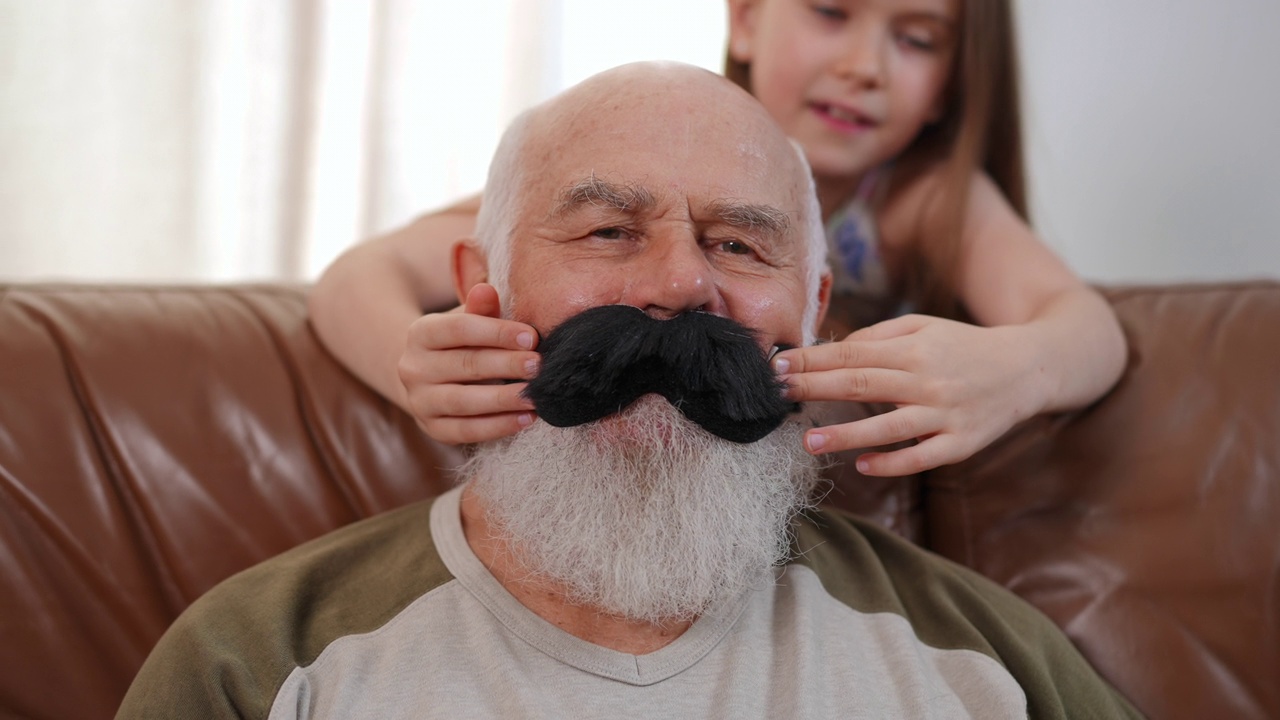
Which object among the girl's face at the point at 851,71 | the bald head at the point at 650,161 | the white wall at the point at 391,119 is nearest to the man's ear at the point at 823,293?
the bald head at the point at 650,161

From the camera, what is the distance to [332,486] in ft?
4.81

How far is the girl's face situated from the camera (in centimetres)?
172

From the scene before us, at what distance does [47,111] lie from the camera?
2424 millimetres

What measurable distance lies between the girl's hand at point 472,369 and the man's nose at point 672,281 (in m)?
0.13

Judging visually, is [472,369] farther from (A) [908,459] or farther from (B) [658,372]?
(A) [908,459]

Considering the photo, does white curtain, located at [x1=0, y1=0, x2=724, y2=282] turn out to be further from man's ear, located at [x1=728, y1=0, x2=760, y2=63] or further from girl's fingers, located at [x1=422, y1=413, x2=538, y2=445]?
girl's fingers, located at [x1=422, y1=413, x2=538, y2=445]

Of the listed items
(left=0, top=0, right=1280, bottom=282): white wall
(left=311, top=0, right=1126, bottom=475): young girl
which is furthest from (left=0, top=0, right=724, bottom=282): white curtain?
(left=311, top=0, right=1126, bottom=475): young girl

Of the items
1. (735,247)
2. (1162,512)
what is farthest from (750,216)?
(1162,512)

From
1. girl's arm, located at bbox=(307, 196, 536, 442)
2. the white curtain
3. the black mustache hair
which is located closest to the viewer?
the black mustache hair

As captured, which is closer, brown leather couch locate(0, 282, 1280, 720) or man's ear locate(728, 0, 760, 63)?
brown leather couch locate(0, 282, 1280, 720)

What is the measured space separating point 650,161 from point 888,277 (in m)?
0.91

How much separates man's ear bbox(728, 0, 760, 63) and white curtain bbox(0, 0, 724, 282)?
0.71 metres

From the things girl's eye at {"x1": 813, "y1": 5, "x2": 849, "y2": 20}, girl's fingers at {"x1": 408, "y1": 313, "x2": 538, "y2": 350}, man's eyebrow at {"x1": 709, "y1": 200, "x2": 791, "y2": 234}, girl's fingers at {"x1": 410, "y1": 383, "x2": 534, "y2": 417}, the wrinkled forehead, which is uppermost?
girl's eye at {"x1": 813, "y1": 5, "x2": 849, "y2": 20}

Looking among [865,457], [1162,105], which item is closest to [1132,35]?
[1162,105]
